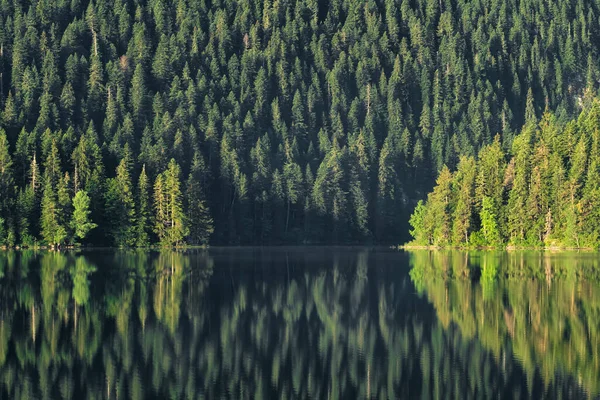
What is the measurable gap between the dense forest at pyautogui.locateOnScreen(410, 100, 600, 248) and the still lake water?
71038mm

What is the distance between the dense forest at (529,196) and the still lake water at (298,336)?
71.0 meters

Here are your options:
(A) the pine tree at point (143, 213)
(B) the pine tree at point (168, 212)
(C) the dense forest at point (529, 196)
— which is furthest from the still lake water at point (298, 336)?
(B) the pine tree at point (168, 212)

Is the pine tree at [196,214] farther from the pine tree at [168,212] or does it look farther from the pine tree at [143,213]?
the pine tree at [143,213]

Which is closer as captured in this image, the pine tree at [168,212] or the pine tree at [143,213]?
the pine tree at [143,213]

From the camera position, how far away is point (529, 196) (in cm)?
17550

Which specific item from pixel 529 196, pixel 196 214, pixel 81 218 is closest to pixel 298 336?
pixel 81 218

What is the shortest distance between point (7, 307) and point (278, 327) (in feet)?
60.5

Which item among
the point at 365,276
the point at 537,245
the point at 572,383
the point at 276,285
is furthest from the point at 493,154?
the point at 572,383

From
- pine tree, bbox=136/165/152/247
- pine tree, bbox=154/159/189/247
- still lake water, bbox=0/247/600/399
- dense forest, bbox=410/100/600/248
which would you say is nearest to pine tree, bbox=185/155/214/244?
pine tree, bbox=154/159/189/247

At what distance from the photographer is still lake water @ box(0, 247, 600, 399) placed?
45.8m

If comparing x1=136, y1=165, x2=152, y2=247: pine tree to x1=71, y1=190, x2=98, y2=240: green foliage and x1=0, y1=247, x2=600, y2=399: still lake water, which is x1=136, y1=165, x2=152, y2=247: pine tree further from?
x1=0, y1=247, x2=600, y2=399: still lake water

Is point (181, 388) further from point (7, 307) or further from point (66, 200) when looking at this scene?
point (66, 200)

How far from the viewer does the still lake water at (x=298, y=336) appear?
45.8m

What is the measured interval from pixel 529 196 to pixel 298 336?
12244 cm
